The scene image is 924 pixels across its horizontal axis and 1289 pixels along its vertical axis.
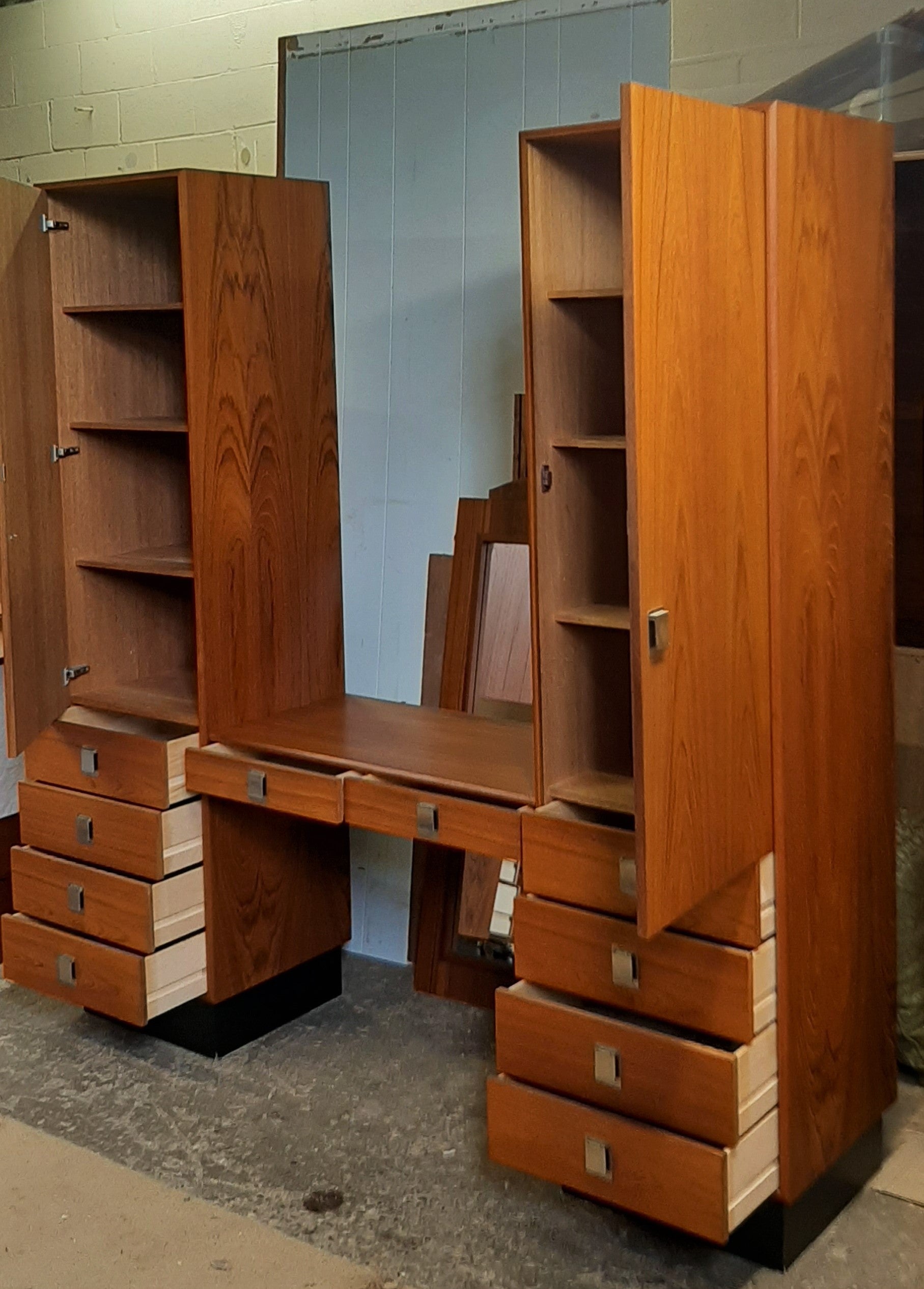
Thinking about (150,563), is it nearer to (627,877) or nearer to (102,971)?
(102,971)

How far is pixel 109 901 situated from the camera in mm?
3096

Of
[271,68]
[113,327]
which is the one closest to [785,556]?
[113,327]

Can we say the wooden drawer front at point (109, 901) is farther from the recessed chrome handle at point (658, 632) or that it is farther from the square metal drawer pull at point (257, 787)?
the recessed chrome handle at point (658, 632)

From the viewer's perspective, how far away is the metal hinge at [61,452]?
3.13m

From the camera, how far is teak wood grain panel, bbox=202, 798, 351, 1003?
10.4ft

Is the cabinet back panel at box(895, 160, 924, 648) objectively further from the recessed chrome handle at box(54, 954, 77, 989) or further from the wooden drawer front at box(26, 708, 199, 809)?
the recessed chrome handle at box(54, 954, 77, 989)

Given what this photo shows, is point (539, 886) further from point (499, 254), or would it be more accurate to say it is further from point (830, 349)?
point (499, 254)

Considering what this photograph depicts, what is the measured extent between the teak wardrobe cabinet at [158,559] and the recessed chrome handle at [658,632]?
1300 mm

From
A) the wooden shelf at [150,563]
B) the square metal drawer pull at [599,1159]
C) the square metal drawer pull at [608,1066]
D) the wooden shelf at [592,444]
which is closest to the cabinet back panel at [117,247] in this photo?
the wooden shelf at [150,563]

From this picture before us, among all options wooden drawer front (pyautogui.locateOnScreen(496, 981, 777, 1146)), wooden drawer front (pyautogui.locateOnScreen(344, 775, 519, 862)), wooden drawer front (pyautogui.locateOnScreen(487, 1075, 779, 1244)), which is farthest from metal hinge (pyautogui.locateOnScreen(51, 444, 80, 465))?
wooden drawer front (pyautogui.locateOnScreen(487, 1075, 779, 1244))

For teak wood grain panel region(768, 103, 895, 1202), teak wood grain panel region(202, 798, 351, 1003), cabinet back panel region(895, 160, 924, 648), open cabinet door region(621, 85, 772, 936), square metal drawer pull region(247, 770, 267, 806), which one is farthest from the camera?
teak wood grain panel region(202, 798, 351, 1003)

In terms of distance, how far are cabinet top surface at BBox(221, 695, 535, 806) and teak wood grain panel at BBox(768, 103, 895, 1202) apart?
1.72ft

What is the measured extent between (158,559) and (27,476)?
0.35 m

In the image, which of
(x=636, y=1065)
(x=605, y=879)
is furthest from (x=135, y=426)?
(x=636, y=1065)
